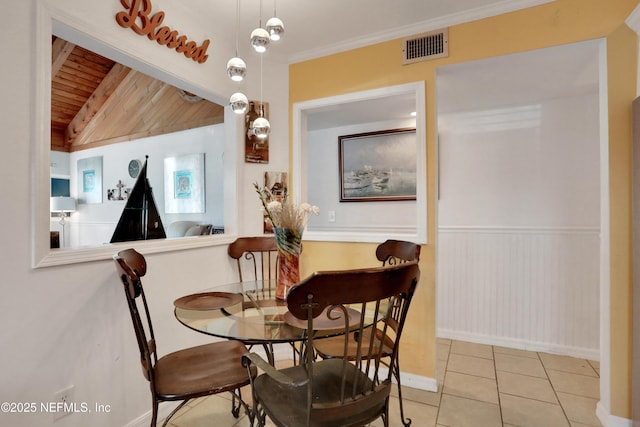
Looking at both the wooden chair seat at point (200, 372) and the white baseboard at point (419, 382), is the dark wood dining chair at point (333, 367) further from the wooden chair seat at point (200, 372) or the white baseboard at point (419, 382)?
the white baseboard at point (419, 382)

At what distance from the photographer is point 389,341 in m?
1.80

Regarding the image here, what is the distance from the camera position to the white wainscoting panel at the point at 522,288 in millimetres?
2697

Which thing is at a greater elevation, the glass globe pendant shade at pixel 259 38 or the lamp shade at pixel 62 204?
the glass globe pendant shade at pixel 259 38

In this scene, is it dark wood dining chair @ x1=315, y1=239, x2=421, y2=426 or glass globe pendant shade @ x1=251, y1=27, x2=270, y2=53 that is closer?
glass globe pendant shade @ x1=251, y1=27, x2=270, y2=53

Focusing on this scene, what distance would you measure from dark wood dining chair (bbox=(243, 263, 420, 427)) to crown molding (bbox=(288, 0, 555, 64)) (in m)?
1.99

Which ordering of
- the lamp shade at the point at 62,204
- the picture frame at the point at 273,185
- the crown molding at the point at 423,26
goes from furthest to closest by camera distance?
the lamp shade at the point at 62,204
the picture frame at the point at 273,185
the crown molding at the point at 423,26

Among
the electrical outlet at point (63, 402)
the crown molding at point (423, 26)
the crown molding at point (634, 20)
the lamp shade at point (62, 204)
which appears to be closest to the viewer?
the electrical outlet at point (63, 402)

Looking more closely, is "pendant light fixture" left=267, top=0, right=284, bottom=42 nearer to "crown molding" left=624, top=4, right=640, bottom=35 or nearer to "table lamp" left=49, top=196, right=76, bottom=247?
"crown molding" left=624, top=4, right=640, bottom=35

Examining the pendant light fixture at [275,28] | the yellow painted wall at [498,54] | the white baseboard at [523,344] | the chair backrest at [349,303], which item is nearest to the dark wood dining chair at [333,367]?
the chair backrest at [349,303]

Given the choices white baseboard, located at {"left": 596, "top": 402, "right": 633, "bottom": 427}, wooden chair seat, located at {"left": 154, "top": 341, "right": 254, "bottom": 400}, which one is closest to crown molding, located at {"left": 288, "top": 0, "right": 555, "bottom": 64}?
wooden chair seat, located at {"left": 154, "top": 341, "right": 254, "bottom": 400}

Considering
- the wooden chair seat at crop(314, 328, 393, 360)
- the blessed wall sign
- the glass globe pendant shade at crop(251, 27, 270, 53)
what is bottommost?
the wooden chair seat at crop(314, 328, 393, 360)

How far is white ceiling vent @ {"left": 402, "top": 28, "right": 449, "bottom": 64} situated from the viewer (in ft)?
7.30

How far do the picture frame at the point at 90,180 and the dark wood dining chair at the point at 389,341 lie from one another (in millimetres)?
5045

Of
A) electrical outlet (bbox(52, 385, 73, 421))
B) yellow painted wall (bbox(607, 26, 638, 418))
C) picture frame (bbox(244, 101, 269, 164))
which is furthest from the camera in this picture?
picture frame (bbox(244, 101, 269, 164))
